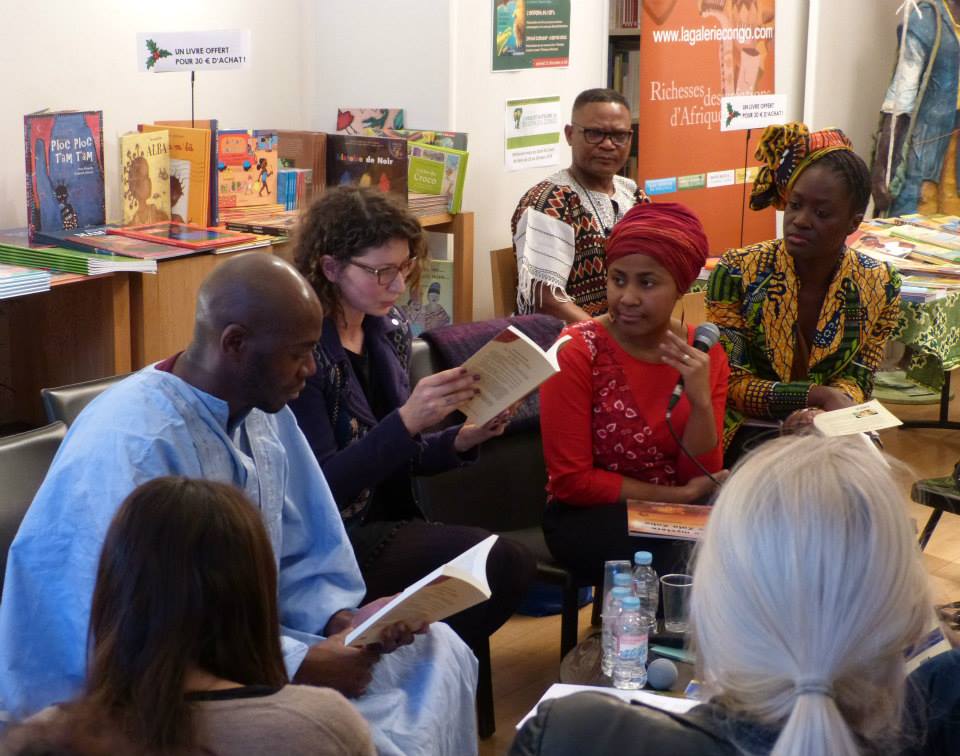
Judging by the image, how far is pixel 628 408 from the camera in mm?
2787

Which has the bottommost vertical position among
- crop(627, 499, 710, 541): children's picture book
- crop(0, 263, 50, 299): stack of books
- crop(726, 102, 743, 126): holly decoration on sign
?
crop(627, 499, 710, 541): children's picture book

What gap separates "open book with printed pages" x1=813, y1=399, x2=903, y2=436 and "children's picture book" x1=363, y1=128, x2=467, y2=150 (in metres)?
1.96

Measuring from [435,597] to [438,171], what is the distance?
2.55 m

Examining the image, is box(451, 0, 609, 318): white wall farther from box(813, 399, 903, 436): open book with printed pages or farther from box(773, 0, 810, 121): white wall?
box(813, 399, 903, 436): open book with printed pages

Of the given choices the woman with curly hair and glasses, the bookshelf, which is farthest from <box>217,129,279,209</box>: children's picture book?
the bookshelf

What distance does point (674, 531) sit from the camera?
7.82 ft

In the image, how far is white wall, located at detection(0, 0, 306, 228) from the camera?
12.1 ft

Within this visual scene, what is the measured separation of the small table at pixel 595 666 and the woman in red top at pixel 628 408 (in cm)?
46

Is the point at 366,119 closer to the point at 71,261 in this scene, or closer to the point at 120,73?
the point at 120,73

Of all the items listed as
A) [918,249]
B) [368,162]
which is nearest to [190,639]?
[368,162]

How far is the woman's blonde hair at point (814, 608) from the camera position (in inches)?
41.9

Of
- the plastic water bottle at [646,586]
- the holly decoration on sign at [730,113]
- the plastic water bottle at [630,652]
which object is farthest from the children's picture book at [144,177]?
the holly decoration on sign at [730,113]

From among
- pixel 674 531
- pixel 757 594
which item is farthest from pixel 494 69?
pixel 757 594

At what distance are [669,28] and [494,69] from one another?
1.03 meters
